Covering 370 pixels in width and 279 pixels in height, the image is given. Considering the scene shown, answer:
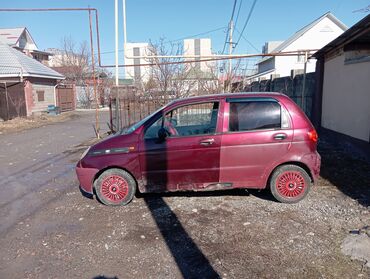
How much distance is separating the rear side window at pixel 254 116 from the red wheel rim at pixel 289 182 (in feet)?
2.59

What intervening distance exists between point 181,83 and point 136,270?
10872 mm

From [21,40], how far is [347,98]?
40156 millimetres

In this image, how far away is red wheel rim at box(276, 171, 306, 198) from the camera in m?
4.58

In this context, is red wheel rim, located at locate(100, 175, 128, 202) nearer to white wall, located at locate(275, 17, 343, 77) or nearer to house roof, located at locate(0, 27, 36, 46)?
white wall, located at locate(275, 17, 343, 77)

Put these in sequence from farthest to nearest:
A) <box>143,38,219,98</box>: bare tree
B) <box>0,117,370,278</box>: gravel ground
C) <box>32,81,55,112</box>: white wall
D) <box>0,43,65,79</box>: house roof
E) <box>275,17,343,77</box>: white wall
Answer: <box>275,17,343,77</box>: white wall, <box>32,81,55,112</box>: white wall, <box>0,43,65,79</box>: house roof, <box>143,38,219,98</box>: bare tree, <box>0,117,370,278</box>: gravel ground

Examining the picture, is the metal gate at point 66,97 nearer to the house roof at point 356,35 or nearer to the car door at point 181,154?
the house roof at point 356,35

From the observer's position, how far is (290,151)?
448 centimetres

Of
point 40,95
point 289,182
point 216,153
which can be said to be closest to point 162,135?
point 216,153

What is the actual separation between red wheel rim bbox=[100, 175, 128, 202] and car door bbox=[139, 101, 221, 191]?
14.6 inches

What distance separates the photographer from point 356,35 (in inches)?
267

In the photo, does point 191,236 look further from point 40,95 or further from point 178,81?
point 40,95

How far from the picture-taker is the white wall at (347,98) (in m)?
6.94

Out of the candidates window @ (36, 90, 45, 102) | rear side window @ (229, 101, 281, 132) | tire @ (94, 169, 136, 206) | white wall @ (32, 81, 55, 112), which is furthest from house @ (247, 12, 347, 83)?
tire @ (94, 169, 136, 206)

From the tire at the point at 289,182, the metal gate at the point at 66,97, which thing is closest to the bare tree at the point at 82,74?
the metal gate at the point at 66,97
